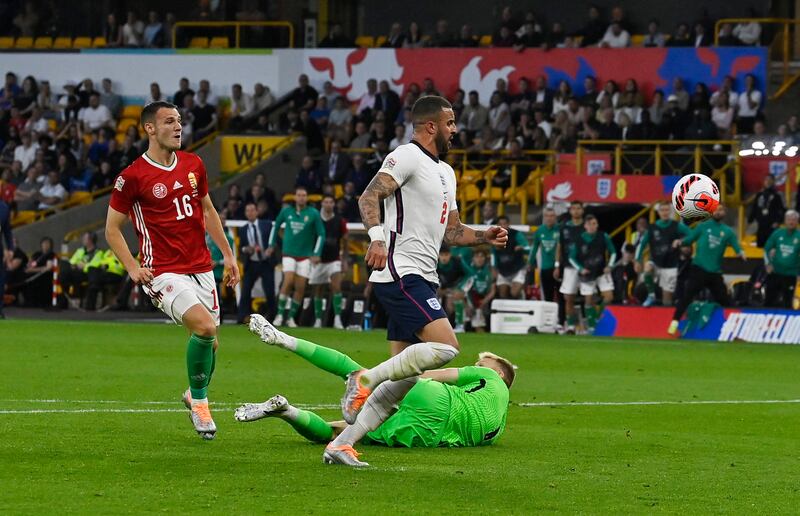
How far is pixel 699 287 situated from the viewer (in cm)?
2434

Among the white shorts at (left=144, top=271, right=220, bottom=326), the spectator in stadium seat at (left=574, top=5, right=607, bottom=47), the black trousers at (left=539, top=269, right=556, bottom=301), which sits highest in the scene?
the spectator in stadium seat at (left=574, top=5, right=607, bottom=47)

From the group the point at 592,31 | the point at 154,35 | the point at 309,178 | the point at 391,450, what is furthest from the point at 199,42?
the point at 391,450

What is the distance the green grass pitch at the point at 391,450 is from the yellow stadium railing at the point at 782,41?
1489 centimetres

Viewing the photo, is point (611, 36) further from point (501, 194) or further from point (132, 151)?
point (132, 151)

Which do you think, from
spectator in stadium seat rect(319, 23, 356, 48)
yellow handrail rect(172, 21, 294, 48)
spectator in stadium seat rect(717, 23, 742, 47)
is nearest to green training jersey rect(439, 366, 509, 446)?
spectator in stadium seat rect(717, 23, 742, 47)

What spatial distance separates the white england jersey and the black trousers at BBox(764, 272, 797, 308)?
16.4m

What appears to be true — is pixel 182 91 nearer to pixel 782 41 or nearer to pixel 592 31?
pixel 592 31

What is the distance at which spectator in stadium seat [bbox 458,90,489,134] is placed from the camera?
32.7m

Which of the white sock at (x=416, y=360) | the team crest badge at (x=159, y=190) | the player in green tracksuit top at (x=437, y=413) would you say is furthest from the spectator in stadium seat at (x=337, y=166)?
the white sock at (x=416, y=360)

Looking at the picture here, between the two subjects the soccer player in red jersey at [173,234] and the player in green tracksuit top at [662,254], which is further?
the player in green tracksuit top at [662,254]

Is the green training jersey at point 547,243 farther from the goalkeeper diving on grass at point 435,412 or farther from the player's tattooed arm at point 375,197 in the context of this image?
the player's tattooed arm at point 375,197

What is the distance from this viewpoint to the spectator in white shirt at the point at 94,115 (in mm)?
36719

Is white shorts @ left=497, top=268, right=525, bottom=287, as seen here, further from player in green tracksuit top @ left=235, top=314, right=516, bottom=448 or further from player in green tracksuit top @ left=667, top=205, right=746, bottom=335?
player in green tracksuit top @ left=235, top=314, right=516, bottom=448

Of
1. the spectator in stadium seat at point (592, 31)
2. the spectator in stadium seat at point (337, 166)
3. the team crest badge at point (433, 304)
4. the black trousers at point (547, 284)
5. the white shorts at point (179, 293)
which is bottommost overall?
the black trousers at point (547, 284)
